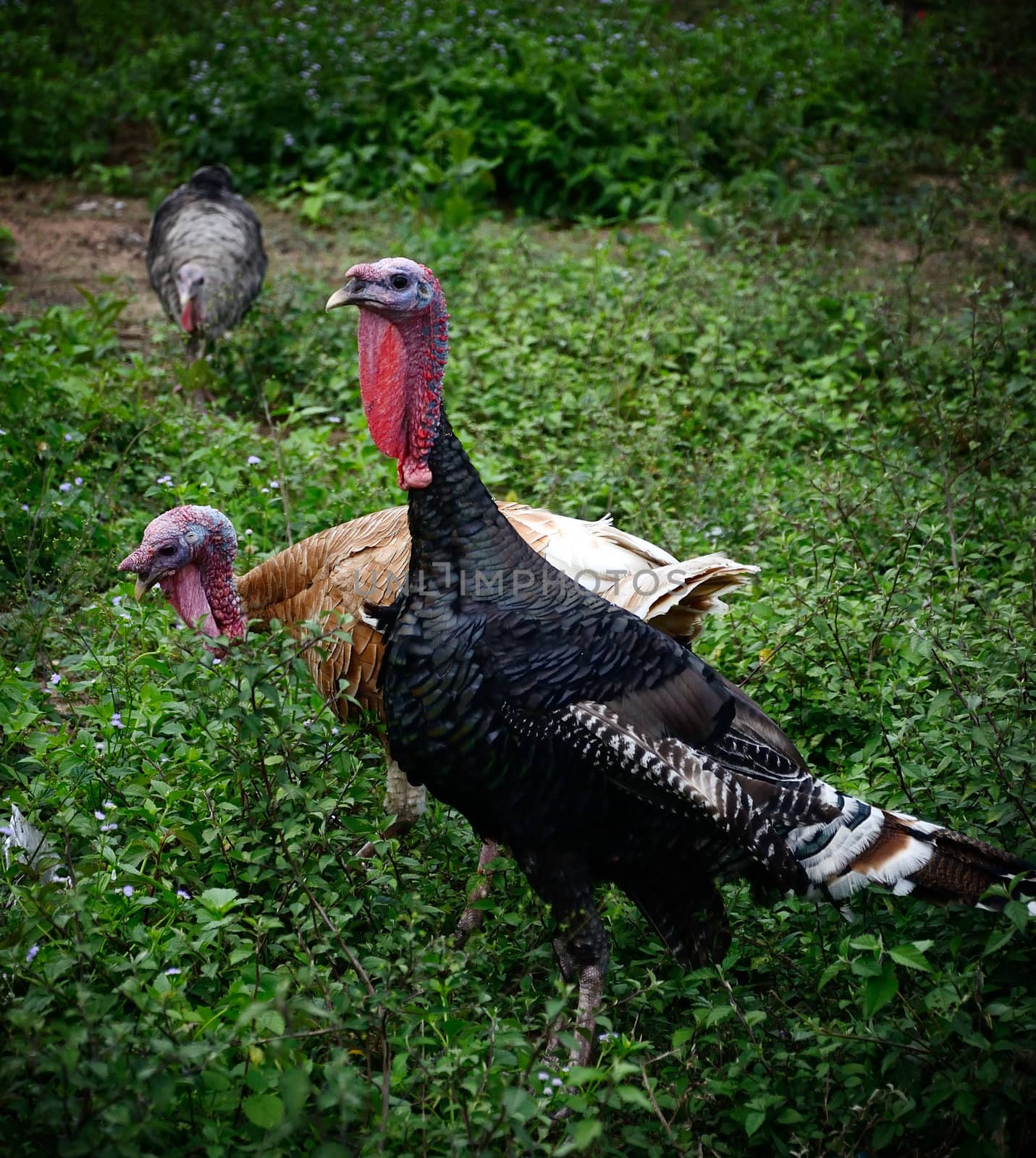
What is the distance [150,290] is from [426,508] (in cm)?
564

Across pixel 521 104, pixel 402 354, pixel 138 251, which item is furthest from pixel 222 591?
pixel 521 104

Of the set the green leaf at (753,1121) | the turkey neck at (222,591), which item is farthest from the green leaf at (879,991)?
the turkey neck at (222,591)

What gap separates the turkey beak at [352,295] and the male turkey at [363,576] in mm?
954

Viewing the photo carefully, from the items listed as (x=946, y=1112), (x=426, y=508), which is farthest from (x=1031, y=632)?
(x=426, y=508)

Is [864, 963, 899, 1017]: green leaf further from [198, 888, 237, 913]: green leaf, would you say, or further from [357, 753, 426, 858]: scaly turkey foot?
[357, 753, 426, 858]: scaly turkey foot

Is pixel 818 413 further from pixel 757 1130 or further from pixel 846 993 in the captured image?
pixel 757 1130

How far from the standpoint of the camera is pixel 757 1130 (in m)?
2.88

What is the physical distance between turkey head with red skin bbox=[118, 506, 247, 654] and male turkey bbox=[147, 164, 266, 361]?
9.17 ft

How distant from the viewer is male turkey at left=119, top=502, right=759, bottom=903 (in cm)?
389

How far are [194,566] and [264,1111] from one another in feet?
7.04

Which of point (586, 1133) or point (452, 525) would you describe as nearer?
point (586, 1133)

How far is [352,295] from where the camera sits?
3.28 meters

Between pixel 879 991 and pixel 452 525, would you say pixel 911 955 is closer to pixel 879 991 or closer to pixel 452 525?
pixel 879 991

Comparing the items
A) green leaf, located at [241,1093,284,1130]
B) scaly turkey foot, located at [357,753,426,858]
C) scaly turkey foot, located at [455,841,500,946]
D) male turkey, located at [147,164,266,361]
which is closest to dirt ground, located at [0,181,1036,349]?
male turkey, located at [147,164,266,361]
